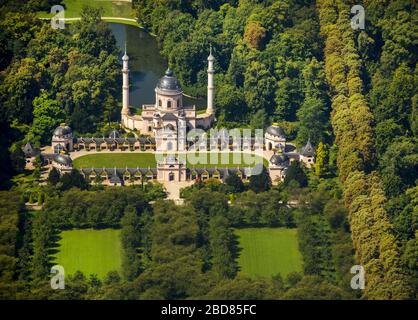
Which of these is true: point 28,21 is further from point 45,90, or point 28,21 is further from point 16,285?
point 16,285

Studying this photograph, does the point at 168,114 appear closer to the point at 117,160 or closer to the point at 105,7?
the point at 117,160

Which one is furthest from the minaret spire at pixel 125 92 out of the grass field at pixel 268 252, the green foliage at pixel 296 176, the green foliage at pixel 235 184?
the grass field at pixel 268 252

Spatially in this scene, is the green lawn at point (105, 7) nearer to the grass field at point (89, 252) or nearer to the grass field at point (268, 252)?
the grass field at point (89, 252)

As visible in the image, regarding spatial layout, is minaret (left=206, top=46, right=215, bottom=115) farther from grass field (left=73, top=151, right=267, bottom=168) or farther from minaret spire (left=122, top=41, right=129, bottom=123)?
grass field (left=73, top=151, right=267, bottom=168)

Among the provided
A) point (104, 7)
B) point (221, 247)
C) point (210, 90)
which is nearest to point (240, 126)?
point (210, 90)

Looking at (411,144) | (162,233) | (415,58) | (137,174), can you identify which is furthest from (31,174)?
(415,58)

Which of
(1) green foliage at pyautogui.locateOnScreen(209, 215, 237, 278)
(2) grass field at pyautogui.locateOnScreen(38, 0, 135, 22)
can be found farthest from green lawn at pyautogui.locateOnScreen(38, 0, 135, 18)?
(1) green foliage at pyautogui.locateOnScreen(209, 215, 237, 278)
